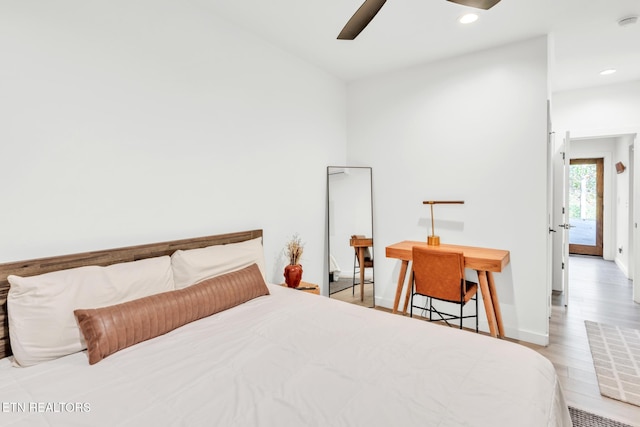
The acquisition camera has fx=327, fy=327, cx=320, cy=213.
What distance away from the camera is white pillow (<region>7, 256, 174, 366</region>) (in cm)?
141

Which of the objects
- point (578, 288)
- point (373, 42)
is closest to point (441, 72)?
point (373, 42)

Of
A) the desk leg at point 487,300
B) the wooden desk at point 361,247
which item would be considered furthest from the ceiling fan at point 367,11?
the wooden desk at point 361,247

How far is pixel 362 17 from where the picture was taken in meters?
1.68

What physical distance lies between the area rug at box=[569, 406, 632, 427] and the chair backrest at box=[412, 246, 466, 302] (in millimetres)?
965

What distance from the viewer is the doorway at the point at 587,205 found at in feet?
21.3

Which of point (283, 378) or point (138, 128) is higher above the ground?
point (138, 128)

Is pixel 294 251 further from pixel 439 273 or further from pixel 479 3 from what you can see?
pixel 479 3

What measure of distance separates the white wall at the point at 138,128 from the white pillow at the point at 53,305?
22cm

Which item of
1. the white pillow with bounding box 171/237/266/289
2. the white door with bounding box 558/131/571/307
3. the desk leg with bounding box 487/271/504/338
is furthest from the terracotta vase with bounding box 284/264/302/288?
the white door with bounding box 558/131/571/307

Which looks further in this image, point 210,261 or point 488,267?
point 488,267

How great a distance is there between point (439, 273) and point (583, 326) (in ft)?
5.73

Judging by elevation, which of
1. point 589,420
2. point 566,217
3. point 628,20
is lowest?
point 589,420

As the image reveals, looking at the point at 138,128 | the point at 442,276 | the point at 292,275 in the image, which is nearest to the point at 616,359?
the point at 442,276

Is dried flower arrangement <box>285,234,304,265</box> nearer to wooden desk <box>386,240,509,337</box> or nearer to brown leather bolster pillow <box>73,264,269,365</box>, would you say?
brown leather bolster pillow <box>73,264,269,365</box>
